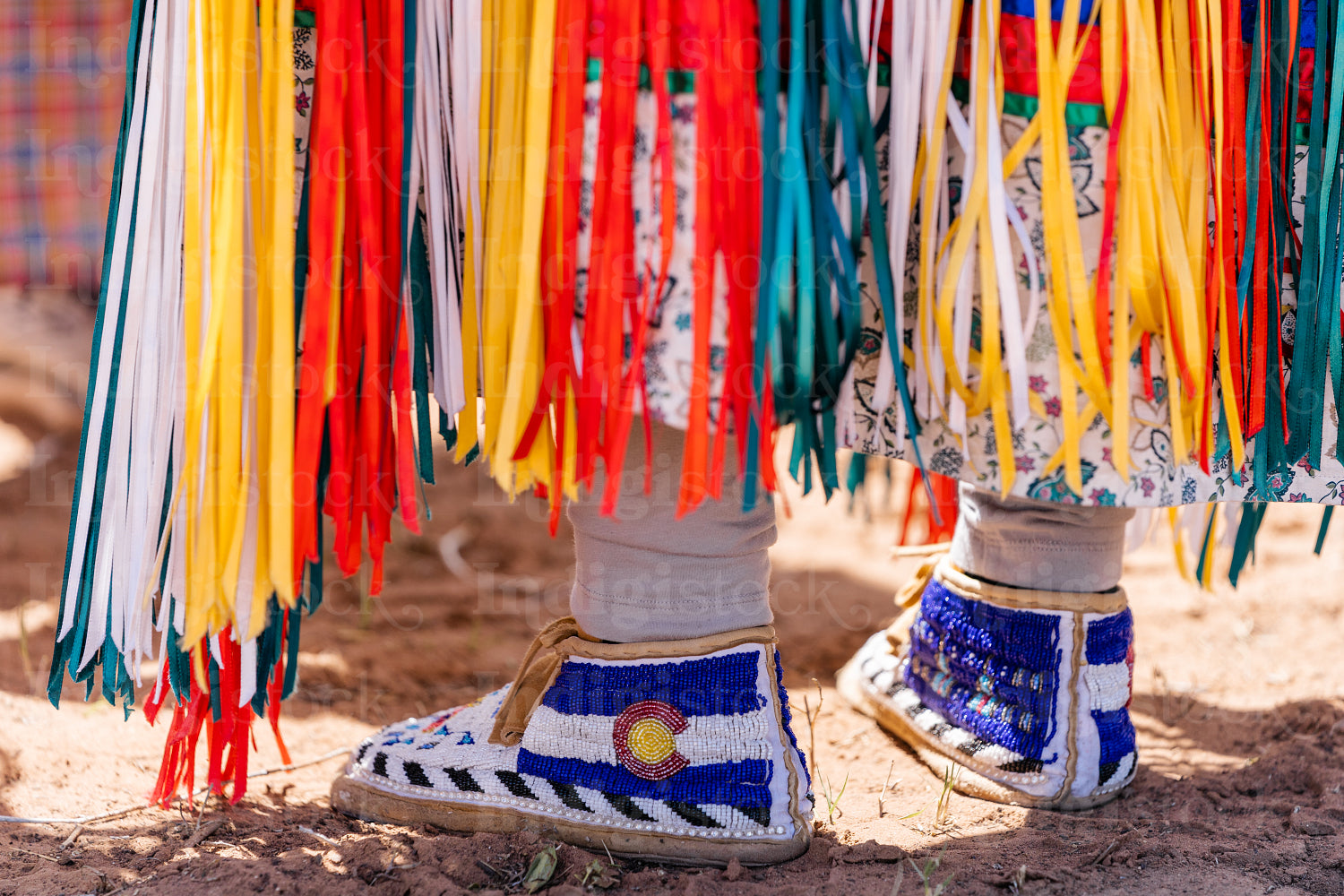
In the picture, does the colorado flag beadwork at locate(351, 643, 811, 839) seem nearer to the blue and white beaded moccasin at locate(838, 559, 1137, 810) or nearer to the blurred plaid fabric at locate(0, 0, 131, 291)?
the blue and white beaded moccasin at locate(838, 559, 1137, 810)

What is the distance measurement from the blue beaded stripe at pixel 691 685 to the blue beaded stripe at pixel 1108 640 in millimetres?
318

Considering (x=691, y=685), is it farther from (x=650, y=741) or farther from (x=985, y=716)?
(x=985, y=716)

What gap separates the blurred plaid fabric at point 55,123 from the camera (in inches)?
69.4

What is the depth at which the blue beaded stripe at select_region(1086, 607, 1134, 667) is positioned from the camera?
3.30 ft

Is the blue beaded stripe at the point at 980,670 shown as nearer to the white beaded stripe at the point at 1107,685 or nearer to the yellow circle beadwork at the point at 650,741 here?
the white beaded stripe at the point at 1107,685

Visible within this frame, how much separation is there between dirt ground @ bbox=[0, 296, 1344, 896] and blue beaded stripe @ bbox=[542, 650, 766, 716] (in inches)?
5.0

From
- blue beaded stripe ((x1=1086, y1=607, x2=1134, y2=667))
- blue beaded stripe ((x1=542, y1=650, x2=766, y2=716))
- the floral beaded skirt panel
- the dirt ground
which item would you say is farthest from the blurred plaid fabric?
blue beaded stripe ((x1=1086, y1=607, x2=1134, y2=667))

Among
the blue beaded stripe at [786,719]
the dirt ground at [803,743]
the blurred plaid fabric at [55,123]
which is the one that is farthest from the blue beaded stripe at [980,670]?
the blurred plaid fabric at [55,123]

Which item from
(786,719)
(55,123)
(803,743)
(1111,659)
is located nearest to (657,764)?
(786,719)

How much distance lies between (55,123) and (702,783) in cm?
156

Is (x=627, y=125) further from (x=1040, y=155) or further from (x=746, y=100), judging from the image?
(x=1040, y=155)

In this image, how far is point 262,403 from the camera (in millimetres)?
803

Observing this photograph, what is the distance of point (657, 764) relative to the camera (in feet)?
3.00

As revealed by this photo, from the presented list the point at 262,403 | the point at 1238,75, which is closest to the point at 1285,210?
the point at 1238,75
